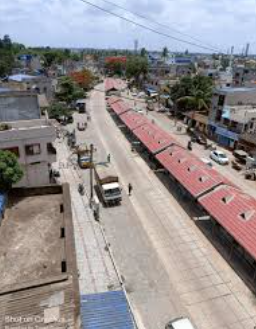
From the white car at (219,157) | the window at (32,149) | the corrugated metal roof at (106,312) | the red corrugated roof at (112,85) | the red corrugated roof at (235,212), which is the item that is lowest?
the corrugated metal roof at (106,312)

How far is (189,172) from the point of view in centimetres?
3212

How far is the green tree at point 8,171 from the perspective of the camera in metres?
22.2

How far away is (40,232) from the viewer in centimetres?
1645

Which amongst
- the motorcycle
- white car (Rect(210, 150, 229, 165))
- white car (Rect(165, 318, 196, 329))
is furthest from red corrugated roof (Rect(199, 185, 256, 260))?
white car (Rect(210, 150, 229, 165))

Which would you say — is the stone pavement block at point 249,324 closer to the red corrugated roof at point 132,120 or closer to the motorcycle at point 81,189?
the motorcycle at point 81,189

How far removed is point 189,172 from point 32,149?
59.8 feet

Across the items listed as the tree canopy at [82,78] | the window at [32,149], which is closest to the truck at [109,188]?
the window at [32,149]

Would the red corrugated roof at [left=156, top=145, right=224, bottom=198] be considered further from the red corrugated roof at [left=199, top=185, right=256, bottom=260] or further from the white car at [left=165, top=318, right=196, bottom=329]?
the white car at [left=165, top=318, right=196, bottom=329]

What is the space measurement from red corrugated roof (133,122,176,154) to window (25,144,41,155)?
1785 cm

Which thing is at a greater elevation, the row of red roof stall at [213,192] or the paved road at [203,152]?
the row of red roof stall at [213,192]

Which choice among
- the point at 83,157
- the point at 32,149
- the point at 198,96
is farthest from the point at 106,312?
the point at 198,96

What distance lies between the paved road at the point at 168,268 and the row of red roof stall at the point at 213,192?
9.96 feet

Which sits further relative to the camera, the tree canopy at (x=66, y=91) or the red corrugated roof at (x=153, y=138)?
the tree canopy at (x=66, y=91)

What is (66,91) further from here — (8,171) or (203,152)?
(8,171)
